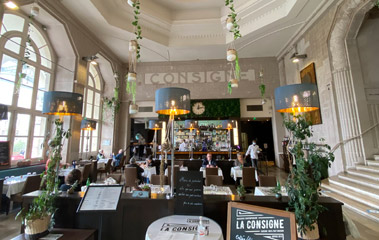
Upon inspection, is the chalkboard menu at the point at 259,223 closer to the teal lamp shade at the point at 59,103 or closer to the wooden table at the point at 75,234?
the wooden table at the point at 75,234

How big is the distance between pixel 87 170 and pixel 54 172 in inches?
168

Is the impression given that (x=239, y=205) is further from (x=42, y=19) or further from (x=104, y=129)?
(x=104, y=129)

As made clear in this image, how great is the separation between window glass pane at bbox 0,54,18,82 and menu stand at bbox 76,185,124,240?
542cm

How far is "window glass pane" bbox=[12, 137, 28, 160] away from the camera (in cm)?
511

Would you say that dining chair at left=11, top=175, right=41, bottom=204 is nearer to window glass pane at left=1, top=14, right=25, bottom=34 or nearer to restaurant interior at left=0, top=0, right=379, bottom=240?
restaurant interior at left=0, top=0, right=379, bottom=240

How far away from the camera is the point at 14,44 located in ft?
16.5

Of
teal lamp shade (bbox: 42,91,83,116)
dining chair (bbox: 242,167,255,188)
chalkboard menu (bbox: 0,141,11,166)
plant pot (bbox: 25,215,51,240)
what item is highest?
teal lamp shade (bbox: 42,91,83,116)

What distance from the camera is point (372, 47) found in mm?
5402

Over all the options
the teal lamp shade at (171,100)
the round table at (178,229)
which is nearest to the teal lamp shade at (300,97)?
the teal lamp shade at (171,100)

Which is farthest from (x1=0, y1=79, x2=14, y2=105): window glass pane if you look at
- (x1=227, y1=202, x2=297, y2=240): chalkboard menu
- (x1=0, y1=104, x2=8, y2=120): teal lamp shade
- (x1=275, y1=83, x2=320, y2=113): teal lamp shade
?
(x1=275, y1=83, x2=320, y2=113): teal lamp shade

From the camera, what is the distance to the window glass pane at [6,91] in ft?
15.5

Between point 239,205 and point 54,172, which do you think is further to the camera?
point 54,172

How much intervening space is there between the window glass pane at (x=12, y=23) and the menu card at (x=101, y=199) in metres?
6.03

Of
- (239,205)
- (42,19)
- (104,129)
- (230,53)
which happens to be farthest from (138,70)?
(239,205)
